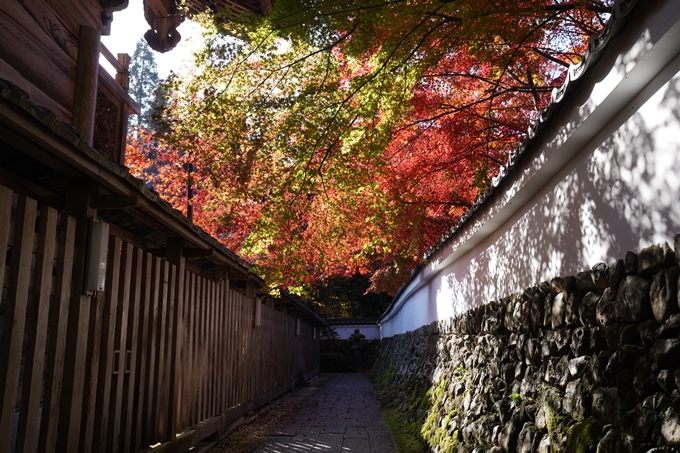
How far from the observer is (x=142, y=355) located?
652 cm

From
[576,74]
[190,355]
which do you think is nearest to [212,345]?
[190,355]

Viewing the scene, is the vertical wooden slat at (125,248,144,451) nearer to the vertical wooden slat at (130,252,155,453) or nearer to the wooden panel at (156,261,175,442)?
the vertical wooden slat at (130,252,155,453)

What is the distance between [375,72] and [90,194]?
15.2ft

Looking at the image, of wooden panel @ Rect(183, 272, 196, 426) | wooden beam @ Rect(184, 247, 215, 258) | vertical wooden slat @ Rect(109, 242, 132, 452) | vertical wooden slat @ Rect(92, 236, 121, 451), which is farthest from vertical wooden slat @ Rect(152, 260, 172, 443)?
vertical wooden slat @ Rect(92, 236, 121, 451)

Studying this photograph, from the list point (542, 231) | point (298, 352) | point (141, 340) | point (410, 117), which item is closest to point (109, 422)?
point (141, 340)

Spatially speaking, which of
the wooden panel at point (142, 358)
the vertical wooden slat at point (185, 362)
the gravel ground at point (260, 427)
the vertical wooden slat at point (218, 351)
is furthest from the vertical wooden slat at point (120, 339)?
the vertical wooden slat at point (218, 351)

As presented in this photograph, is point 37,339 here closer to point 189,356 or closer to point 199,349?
point 189,356

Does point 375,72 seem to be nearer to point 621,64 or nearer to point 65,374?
point 621,64

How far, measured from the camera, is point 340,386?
75.6 ft

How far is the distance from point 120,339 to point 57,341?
4.20 ft

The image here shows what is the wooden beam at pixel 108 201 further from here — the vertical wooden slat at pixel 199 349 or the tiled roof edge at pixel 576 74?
the tiled roof edge at pixel 576 74

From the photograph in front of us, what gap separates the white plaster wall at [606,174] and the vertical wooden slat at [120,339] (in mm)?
4140

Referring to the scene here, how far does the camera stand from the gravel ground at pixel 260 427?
9.28m

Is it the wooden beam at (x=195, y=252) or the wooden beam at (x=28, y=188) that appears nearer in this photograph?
A: the wooden beam at (x=28, y=188)
